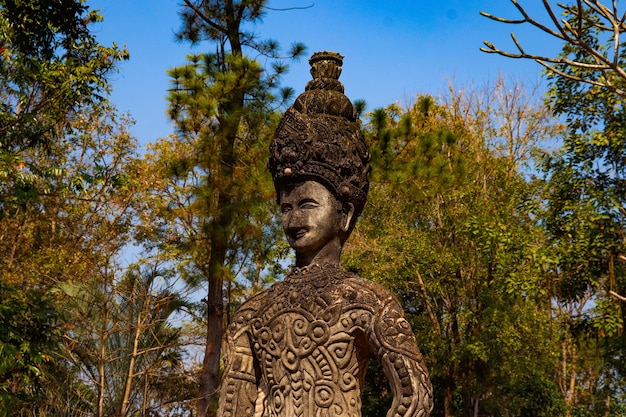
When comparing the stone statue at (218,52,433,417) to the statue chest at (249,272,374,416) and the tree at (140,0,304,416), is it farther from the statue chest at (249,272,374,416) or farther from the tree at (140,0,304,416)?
the tree at (140,0,304,416)

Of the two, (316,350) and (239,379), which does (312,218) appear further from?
(239,379)

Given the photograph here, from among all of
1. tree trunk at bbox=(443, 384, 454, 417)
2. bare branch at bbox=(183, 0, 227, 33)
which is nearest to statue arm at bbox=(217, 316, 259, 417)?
bare branch at bbox=(183, 0, 227, 33)

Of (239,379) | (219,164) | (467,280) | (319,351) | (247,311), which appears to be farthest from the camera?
(467,280)

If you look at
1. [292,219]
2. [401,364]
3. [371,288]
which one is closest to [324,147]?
[292,219]

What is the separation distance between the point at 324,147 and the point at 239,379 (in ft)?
4.81

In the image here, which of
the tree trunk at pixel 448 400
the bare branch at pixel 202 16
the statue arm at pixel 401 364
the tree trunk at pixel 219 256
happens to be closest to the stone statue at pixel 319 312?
the statue arm at pixel 401 364

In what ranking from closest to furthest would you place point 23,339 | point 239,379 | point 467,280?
point 239,379
point 23,339
point 467,280

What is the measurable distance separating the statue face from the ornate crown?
0.20 feet

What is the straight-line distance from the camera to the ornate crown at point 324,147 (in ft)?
15.4

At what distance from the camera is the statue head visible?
15.4 ft

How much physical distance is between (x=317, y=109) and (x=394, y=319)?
1.46m

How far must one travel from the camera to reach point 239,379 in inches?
182

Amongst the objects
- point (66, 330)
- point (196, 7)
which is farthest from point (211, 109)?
point (66, 330)

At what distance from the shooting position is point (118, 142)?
64.0ft
